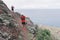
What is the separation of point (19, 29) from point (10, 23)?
0.81 meters

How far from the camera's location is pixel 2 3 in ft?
71.5

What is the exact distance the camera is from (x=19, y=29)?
19.0 m

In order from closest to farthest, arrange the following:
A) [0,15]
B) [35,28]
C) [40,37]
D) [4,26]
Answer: [4,26], [0,15], [40,37], [35,28]

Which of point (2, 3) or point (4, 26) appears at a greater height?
point (2, 3)

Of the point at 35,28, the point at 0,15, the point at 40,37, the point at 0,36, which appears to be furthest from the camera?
the point at 35,28

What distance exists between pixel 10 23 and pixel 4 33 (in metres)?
1.64

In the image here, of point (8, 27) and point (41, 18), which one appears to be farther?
point (41, 18)

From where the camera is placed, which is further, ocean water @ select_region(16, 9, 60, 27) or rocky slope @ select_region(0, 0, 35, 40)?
ocean water @ select_region(16, 9, 60, 27)

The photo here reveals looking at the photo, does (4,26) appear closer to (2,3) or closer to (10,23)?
(10,23)

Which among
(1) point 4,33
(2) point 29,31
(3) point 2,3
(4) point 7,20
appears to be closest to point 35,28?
(2) point 29,31

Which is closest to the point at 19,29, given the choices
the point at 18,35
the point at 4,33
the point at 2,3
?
the point at 18,35

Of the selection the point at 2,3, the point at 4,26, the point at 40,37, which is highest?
the point at 2,3

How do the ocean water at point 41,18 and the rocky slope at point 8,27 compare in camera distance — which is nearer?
the rocky slope at point 8,27

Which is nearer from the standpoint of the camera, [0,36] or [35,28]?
[0,36]
